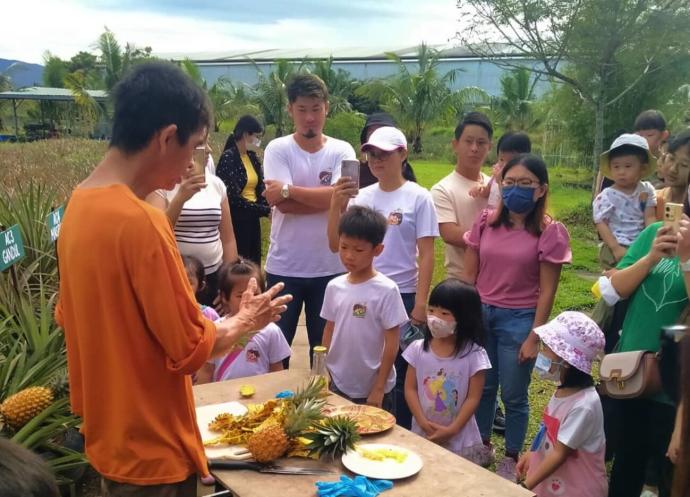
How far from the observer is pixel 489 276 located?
12.1 feet

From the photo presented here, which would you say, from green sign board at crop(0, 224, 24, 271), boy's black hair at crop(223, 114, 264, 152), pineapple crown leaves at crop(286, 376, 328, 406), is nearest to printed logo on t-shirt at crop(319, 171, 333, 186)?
pineapple crown leaves at crop(286, 376, 328, 406)

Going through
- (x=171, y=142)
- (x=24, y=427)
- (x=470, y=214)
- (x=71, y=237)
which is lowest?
(x=24, y=427)

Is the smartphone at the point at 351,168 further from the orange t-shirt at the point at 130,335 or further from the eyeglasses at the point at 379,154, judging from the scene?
the orange t-shirt at the point at 130,335

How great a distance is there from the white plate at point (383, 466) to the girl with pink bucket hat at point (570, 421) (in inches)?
31.4

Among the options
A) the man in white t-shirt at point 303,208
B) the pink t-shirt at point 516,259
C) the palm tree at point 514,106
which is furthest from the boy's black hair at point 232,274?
the palm tree at point 514,106

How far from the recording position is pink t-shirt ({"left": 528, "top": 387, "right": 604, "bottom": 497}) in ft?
8.99

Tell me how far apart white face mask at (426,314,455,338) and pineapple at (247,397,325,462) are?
3.11 ft

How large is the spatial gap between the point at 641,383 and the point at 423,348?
1089 millimetres

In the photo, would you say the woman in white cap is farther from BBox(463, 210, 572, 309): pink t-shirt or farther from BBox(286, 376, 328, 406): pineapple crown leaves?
BBox(286, 376, 328, 406): pineapple crown leaves

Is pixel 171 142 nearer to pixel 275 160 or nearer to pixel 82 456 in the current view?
pixel 82 456

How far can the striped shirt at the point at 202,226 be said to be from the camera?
3.91 meters

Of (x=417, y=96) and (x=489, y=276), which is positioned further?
(x=417, y=96)

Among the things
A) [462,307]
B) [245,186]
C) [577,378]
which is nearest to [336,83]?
[245,186]

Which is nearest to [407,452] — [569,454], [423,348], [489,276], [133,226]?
[569,454]
